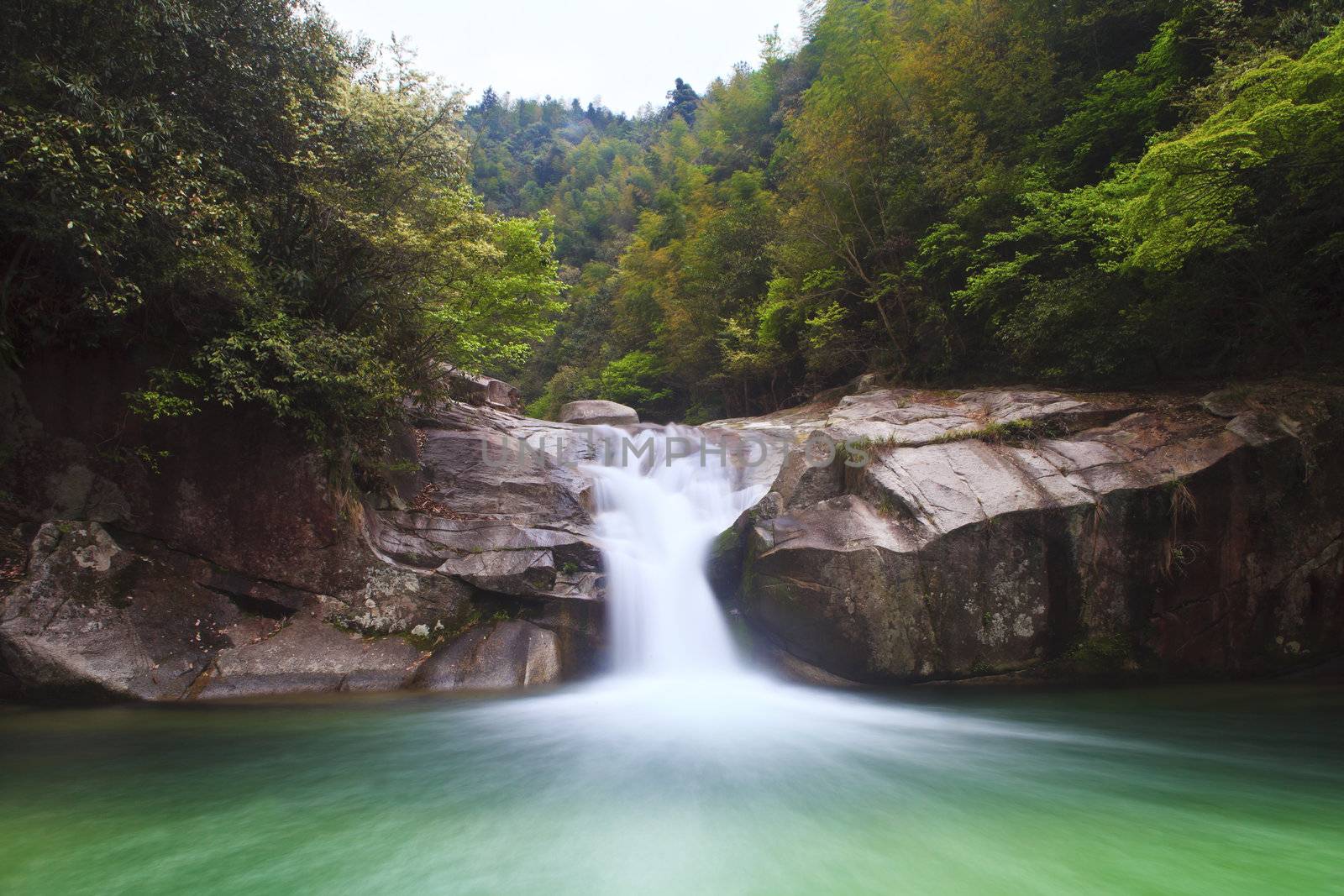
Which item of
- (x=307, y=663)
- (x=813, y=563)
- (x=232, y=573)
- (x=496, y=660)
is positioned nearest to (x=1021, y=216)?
(x=813, y=563)

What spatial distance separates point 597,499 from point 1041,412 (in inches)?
308

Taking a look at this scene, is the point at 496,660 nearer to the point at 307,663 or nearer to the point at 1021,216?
the point at 307,663

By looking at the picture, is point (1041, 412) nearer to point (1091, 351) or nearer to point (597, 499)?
point (1091, 351)

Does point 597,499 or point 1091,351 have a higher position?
point 1091,351

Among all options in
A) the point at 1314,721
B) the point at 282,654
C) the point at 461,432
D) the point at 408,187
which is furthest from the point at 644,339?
the point at 1314,721

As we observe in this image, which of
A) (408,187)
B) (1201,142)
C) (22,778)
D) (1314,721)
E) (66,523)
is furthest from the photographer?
(408,187)

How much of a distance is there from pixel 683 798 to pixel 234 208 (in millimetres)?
7697

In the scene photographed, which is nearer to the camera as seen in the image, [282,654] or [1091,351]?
[282,654]

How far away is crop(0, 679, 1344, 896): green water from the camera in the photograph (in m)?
3.36

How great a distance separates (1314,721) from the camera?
6262 millimetres

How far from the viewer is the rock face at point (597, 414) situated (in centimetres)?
2016

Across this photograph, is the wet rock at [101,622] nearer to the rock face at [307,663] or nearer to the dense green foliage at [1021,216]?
the rock face at [307,663]

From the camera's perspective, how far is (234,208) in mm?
6742

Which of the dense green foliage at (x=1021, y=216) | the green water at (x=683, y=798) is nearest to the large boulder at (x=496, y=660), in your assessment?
the green water at (x=683, y=798)
